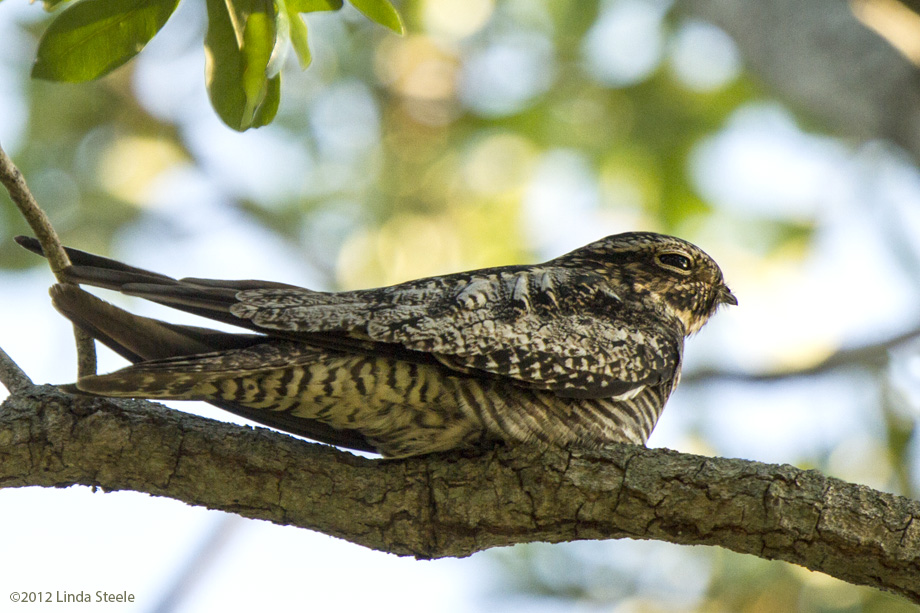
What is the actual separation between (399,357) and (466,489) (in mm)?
454

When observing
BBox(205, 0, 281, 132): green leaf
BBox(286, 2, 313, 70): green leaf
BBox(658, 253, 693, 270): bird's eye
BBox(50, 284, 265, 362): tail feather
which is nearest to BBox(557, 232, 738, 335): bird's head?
BBox(658, 253, 693, 270): bird's eye

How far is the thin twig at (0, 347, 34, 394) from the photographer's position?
2557 mm

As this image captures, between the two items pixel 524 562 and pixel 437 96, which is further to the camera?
pixel 437 96

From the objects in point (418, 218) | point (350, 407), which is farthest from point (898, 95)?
point (418, 218)

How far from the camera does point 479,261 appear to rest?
7.52m

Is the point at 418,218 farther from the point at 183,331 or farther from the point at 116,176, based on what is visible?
the point at 183,331

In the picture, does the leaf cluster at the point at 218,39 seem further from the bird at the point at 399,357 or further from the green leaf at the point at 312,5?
the bird at the point at 399,357

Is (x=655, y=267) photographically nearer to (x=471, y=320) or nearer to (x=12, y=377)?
(x=471, y=320)

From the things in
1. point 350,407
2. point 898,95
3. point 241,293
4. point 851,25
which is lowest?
point 350,407

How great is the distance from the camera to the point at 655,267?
3660mm

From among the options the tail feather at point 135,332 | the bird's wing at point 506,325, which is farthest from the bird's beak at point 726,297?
the tail feather at point 135,332

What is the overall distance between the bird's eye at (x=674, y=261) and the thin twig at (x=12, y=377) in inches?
95.7

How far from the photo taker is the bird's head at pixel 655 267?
360 centimetres

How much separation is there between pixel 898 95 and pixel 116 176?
5.87 m
